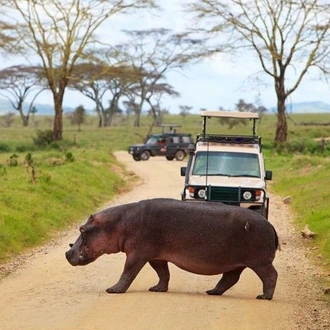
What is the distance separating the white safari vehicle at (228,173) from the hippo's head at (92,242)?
4.94m

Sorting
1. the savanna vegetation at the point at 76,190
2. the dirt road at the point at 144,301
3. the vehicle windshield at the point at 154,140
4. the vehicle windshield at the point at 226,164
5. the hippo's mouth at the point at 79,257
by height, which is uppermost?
the vehicle windshield at the point at 226,164

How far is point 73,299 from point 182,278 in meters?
2.38

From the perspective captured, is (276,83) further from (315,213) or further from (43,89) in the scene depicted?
(43,89)

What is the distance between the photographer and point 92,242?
1041cm

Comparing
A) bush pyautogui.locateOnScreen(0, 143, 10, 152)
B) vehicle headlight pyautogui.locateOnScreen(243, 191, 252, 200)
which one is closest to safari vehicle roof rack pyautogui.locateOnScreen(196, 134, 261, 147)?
vehicle headlight pyautogui.locateOnScreen(243, 191, 252, 200)

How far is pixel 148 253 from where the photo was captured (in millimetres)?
10242

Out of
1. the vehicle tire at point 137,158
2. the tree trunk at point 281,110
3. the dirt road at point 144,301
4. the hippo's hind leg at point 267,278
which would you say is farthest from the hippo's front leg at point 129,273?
the tree trunk at point 281,110

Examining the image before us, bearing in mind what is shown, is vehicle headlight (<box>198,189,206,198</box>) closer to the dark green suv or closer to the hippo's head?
the hippo's head

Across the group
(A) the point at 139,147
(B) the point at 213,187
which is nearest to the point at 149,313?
(B) the point at 213,187

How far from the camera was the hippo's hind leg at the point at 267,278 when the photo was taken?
33.4 feet

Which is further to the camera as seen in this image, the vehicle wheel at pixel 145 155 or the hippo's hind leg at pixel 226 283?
the vehicle wheel at pixel 145 155

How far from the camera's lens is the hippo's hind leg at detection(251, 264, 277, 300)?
10180 mm

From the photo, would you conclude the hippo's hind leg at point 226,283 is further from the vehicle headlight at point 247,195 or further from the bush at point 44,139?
the bush at point 44,139

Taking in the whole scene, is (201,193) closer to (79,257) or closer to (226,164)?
(226,164)
